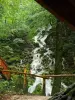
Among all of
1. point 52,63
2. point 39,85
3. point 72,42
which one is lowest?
point 39,85

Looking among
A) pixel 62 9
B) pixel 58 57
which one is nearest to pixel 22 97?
pixel 58 57

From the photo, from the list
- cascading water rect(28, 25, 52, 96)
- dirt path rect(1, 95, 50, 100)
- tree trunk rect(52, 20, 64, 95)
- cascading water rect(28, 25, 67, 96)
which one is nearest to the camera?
dirt path rect(1, 95, 50, 100)

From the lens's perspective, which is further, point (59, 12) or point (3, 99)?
point (3, 99)

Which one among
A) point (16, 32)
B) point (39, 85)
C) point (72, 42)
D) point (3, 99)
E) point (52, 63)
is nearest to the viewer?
point (3, 99)

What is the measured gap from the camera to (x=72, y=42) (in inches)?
508

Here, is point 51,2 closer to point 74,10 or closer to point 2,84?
point 74,10

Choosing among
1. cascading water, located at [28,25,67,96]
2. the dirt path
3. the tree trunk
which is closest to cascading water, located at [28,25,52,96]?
cascading water, located at [28,25,67,96]

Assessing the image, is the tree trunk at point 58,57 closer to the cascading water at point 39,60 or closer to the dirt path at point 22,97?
the dirt path at point 22,97

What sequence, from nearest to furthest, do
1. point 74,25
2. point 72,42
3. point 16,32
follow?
point 74,25, point 72,42, point 16,32

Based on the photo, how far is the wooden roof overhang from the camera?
2765 mm

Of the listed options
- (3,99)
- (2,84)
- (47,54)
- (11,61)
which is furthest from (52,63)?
(3,99)

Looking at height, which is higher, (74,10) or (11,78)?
(74,10)

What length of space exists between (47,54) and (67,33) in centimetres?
617

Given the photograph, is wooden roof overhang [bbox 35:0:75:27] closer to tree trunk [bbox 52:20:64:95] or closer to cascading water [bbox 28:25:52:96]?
tree trunk [bbox 52:20:64:95]
